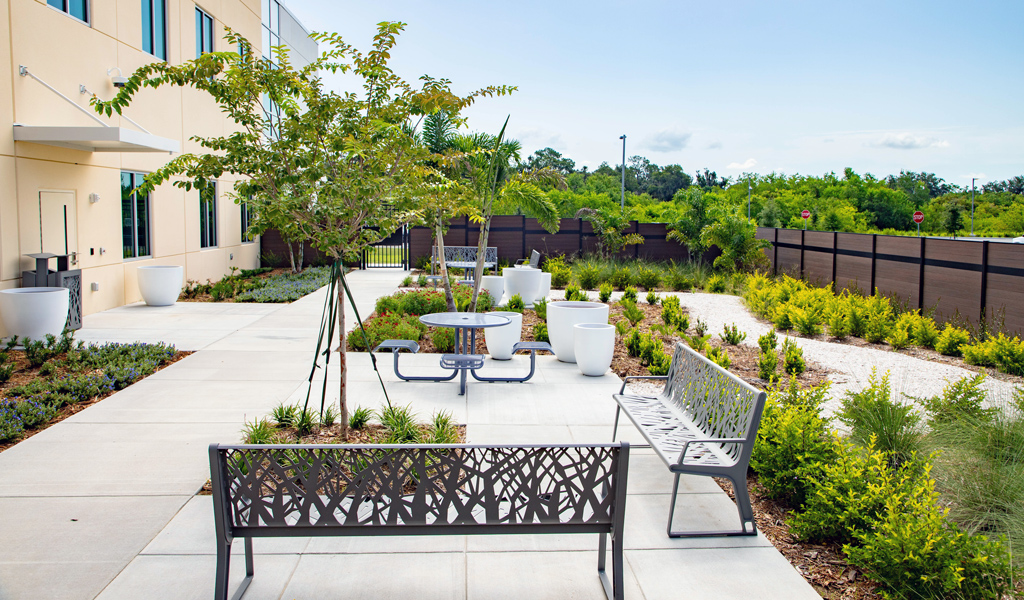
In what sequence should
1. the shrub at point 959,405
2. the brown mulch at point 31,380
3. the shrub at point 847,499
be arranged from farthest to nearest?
1. the brown mulch at point 31,380
2. the shrub at point 959,405
3. the shrub at point 847,499

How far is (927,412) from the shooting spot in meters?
5.69

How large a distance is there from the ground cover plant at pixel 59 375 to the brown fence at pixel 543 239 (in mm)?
15736

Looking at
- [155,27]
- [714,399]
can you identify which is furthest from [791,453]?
[155,27]

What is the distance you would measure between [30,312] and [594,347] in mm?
7677

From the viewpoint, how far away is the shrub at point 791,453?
13.9 feet

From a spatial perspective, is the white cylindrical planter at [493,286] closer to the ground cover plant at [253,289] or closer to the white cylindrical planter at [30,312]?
the ground cover plant at [253,289]

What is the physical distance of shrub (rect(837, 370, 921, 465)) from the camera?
4691 millimetres

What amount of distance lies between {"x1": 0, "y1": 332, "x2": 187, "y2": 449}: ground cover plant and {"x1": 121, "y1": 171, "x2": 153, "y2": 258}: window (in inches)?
198

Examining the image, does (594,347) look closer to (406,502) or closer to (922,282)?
(406,502)

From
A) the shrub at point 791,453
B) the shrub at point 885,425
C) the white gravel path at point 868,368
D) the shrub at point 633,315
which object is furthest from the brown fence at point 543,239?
the shrub at point 791,453

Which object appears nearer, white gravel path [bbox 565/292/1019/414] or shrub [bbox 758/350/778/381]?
white gravel path [bbox 565/292/1019/414]

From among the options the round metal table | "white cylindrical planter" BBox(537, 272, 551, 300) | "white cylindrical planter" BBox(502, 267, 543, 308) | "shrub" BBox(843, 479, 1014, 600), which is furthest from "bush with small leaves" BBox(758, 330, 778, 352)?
"white cylindrical planter" BBox(537, 272, 551, 300)

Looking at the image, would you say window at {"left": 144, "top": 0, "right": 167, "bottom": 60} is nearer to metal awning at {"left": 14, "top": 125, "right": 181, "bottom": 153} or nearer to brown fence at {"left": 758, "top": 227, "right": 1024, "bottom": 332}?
metal awning at {"left": 14, "top": 125, "right": 181, "bottom": 153}

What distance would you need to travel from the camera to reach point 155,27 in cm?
1484
